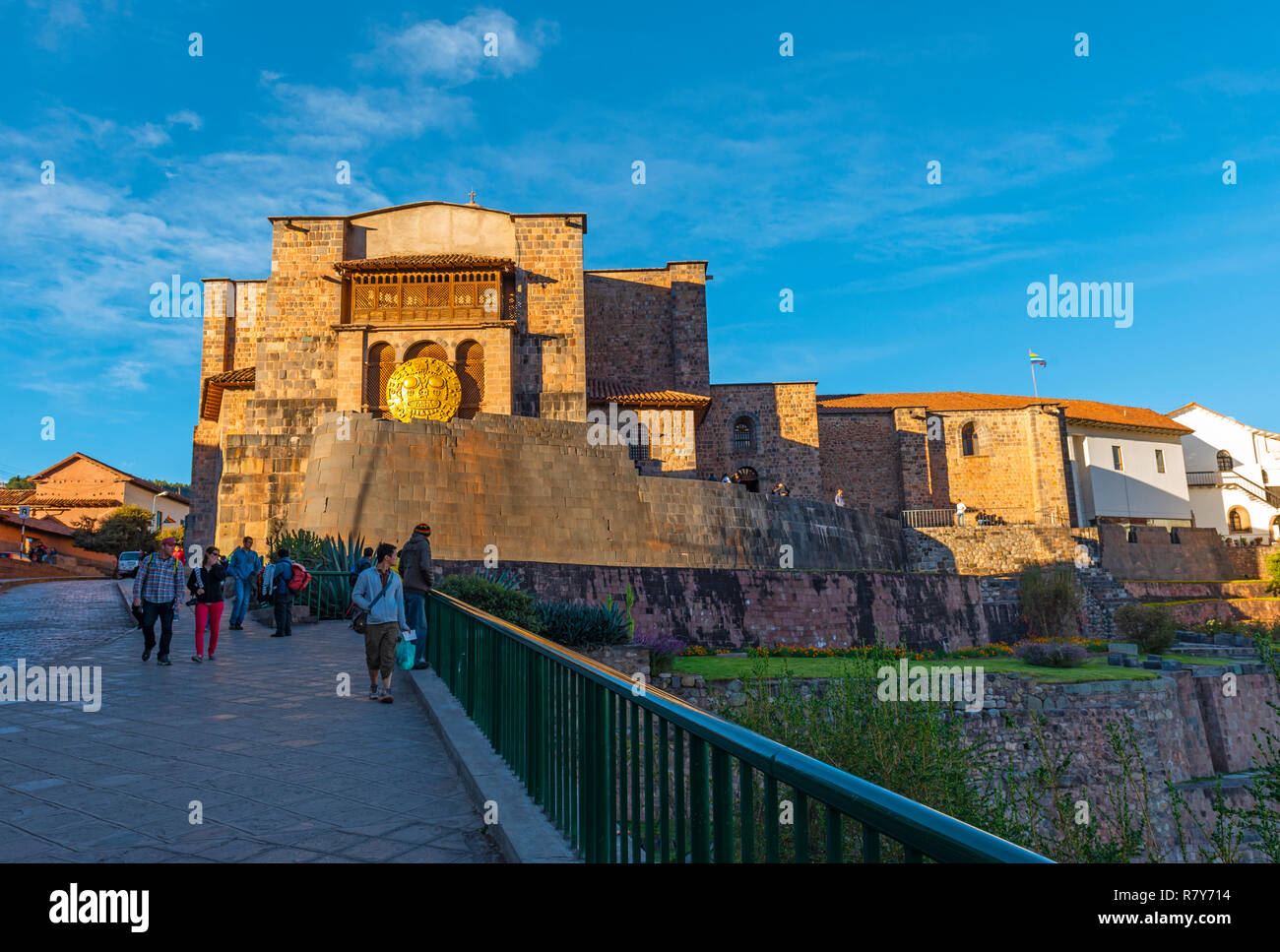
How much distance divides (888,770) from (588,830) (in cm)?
396

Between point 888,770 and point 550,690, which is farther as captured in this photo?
point 888,770

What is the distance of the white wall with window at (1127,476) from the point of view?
1764 inches

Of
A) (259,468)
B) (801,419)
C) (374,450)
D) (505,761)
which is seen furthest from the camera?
(801,419)

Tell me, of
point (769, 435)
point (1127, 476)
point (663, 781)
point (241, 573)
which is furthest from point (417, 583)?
point (1127, 476)

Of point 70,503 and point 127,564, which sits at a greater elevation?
point 70,503

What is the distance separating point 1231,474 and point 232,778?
59.5 m

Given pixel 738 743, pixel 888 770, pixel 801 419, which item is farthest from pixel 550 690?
pixel 801 419

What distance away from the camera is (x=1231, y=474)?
166 feet

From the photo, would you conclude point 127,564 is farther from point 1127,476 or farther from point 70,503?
point 1127,476

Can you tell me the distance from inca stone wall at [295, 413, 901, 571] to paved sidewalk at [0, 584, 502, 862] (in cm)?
1101

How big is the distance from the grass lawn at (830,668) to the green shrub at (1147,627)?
10098 mm

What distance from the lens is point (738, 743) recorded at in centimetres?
213
